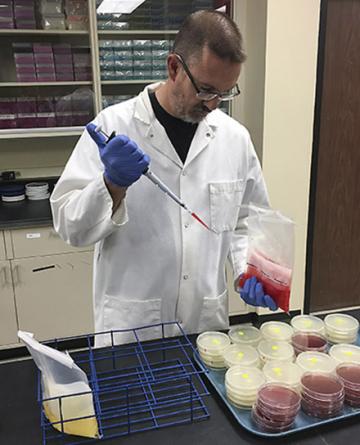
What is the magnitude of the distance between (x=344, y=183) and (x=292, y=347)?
2179 millimetres

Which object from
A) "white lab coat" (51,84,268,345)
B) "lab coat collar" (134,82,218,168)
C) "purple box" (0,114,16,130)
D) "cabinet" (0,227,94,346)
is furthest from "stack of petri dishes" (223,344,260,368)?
"purple box" (0,114,16,130)

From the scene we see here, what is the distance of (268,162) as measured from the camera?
2635 millimetres

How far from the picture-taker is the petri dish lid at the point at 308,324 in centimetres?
112

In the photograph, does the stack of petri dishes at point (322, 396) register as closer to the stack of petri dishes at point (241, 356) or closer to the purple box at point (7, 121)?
the stack of petri dishes at point (241, 356)

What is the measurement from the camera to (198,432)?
2.73ft

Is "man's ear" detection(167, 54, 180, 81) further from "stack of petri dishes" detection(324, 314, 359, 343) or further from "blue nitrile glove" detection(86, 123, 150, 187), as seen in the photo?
"stack of petri dishes" detection(324, 314, 359, 343)

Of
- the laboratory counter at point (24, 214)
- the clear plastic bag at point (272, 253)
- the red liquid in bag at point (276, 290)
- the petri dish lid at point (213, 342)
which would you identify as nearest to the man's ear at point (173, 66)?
the clear plastic bag at point (272, 253)

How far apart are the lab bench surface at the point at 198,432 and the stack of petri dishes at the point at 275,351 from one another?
16 cm

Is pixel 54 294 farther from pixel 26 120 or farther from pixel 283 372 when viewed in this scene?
pixel 283 372

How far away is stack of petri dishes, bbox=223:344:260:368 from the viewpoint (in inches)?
38.8

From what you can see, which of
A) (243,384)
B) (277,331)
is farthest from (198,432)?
(277,331)

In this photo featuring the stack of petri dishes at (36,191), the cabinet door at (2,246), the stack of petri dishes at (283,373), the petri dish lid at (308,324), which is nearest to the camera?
the stack of petri dishes at (283,373)

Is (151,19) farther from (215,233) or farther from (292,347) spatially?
(292,347)

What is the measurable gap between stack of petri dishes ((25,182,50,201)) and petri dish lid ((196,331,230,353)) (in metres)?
1.93
